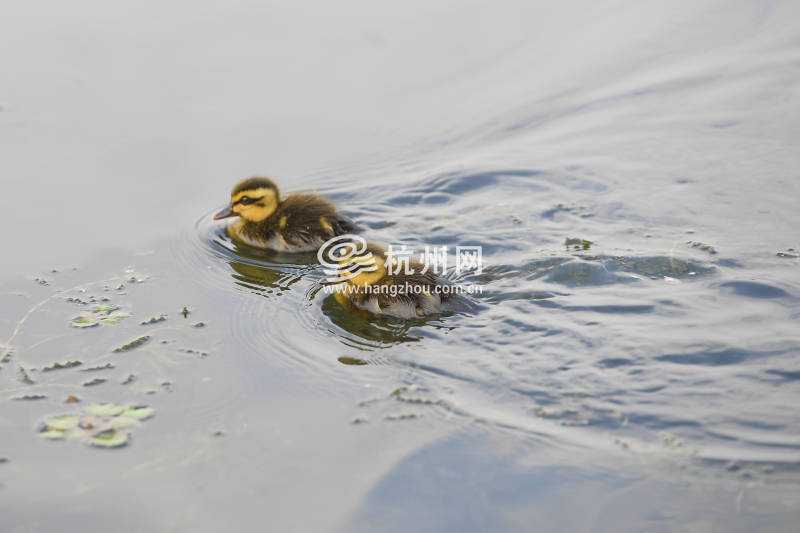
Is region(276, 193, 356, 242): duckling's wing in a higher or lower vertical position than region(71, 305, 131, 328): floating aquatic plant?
higher

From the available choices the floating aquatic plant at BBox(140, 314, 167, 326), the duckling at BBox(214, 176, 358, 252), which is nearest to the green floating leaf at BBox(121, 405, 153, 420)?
the floating aquatic plant at BBox(140, 314, 167, 326)

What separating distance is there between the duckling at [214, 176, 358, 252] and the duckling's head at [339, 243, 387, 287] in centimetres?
79

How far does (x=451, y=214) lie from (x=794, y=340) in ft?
8.28

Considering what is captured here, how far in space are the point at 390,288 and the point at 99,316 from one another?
1617mm

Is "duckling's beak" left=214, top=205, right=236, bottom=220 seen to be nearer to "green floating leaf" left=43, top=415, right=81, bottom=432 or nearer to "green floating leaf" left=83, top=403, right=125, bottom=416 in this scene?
→ "green floating leaf" left=83, top=403, right=125, bottom=416

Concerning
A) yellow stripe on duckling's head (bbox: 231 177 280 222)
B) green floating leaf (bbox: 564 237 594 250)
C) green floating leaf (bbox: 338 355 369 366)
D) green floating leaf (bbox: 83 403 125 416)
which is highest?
yellow stripe on duckling's head (bbox: 231 177 280 222)

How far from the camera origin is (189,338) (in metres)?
4.47

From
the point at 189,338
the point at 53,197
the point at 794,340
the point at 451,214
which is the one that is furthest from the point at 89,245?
the point at 794,340

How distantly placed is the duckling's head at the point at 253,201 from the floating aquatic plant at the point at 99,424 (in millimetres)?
2295

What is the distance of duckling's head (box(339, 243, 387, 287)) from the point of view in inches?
196

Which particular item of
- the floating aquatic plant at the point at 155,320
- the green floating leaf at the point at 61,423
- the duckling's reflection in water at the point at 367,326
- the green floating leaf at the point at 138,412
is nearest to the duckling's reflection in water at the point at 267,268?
the duckling's reflection in water at the point at 367,326

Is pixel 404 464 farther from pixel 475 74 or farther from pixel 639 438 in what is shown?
pixel 475 74

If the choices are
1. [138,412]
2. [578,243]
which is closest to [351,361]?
[138,412]

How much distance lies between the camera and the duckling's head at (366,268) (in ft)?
16.3
